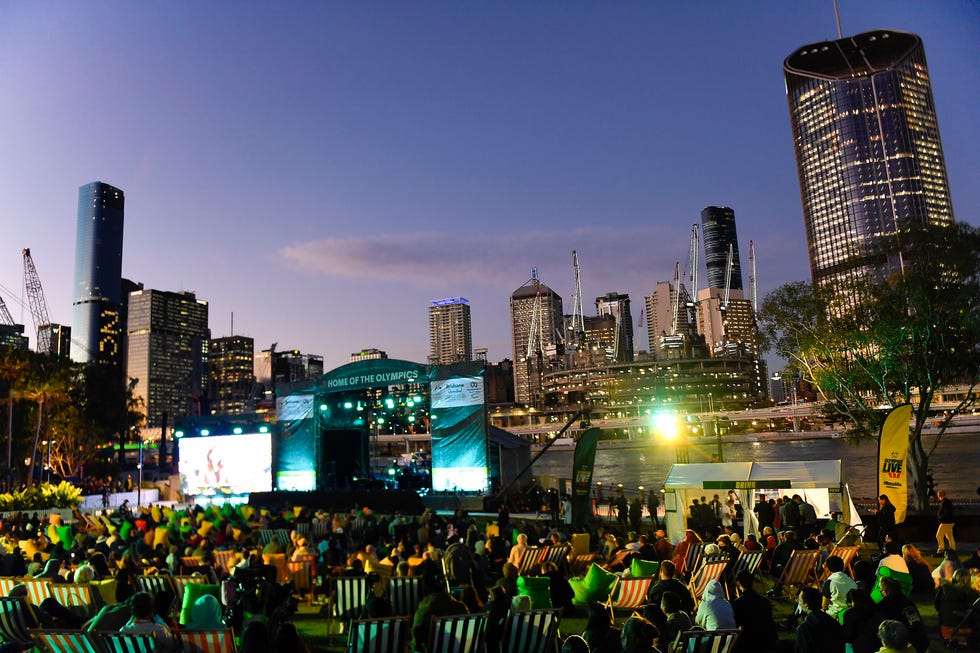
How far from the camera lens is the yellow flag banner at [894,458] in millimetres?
14688

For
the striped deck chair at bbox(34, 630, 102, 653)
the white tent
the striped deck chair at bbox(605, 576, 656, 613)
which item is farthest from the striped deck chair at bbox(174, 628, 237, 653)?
the white tent

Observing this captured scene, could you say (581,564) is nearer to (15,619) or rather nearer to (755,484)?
(755,484)

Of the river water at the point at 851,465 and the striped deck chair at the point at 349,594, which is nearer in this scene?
the striped deck chair at the point at 349,594

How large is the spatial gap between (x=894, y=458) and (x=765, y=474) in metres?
2.56

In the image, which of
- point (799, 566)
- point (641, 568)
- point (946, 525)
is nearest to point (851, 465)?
point (946, 525)

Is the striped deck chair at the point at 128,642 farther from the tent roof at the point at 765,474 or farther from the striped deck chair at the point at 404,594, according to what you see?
the tent roof at the point at 765,474

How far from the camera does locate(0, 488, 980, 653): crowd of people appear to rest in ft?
19.5

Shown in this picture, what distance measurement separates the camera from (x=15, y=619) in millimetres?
7109

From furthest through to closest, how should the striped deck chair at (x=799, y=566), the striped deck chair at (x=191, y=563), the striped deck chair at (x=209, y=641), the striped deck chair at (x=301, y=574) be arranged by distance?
the striped deck chair at (x=191, y=563) < the striped deck chair at (x=301, y=574) < the striped deck chair at (x=799, y=566) < the striped deck chair at (x=209, y=641)

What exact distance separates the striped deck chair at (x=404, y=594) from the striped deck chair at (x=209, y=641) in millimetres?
2861

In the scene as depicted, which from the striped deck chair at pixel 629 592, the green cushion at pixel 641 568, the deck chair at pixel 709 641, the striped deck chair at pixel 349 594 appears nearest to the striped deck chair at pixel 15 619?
the striped deck chair at pixel 349 594

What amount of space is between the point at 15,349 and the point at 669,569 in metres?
50.7

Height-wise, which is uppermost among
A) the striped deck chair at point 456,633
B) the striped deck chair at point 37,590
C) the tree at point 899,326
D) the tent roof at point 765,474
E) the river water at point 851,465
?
the tree at point 899,326

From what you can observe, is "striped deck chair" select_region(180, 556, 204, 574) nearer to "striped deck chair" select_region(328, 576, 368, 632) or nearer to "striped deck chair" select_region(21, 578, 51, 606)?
"striped deck chair" select_region(21, 578, 51, 606)
